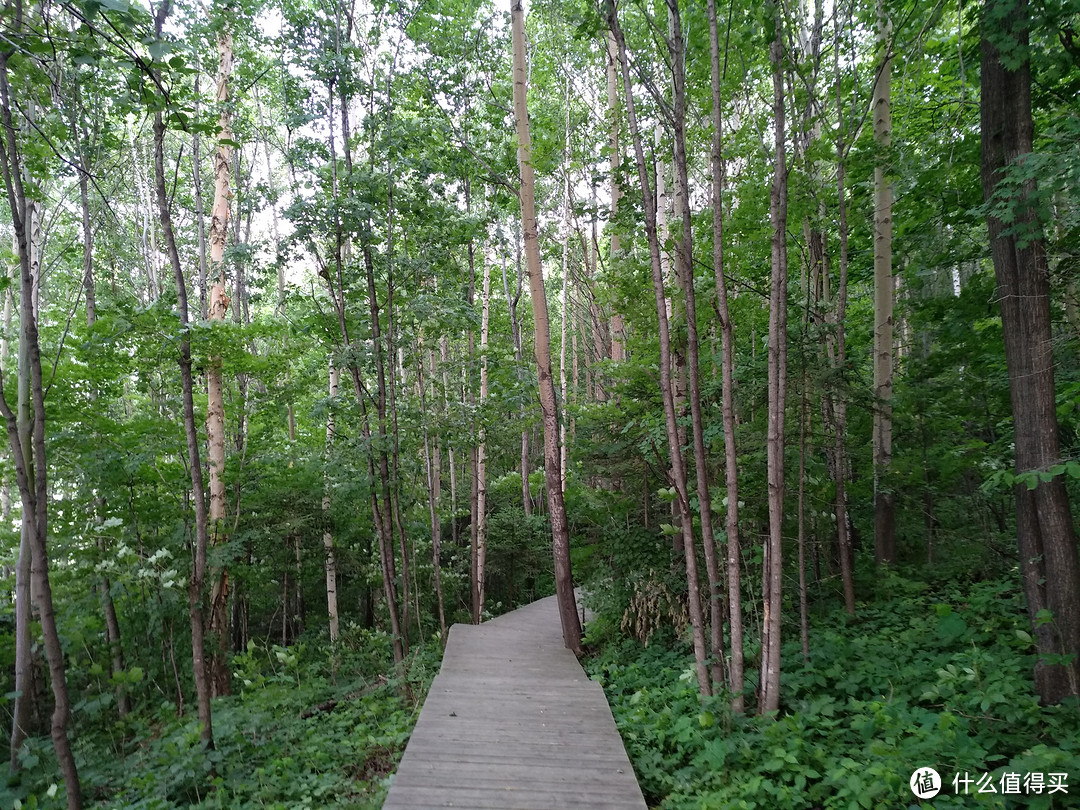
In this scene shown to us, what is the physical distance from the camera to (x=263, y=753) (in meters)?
5.05

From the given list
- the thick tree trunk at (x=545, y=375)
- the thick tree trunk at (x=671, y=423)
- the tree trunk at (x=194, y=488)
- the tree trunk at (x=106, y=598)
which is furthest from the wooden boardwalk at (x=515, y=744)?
the tree trunk at (x=106, y=598)

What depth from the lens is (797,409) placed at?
17.6 feet

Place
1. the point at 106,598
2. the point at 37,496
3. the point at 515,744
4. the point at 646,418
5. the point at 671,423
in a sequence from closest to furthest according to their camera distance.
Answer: the point at 37,496, the point at 515,744, the point at 671,423, the point at 646,418, the point at 106,598

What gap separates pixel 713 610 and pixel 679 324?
2.83 metres

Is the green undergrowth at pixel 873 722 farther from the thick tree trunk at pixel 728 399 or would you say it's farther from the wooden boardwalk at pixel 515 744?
the thick tree trunk at pixel 728 399

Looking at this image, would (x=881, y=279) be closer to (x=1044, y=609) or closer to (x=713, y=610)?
(x=1044, y=609)

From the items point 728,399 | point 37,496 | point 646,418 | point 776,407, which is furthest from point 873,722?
point 37,496

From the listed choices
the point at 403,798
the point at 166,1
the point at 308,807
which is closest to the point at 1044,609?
the point at 403,798

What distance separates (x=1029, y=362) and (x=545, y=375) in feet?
14.7

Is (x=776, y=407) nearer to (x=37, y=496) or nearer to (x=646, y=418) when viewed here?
(x=646, y=418)

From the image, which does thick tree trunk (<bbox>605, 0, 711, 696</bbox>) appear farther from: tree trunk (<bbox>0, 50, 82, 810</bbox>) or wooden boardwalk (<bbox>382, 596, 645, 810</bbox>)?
tree trunk (<bbox>0, 50, 82, 810</bbox>)

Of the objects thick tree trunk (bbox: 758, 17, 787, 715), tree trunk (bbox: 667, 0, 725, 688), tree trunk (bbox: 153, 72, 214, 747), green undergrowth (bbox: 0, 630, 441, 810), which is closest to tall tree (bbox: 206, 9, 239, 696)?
green undergrowth (bbox: 0, 630, 441, 810)

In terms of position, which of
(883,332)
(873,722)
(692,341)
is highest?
(883,332)

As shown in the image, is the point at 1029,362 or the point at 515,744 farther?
the point at 515,744
